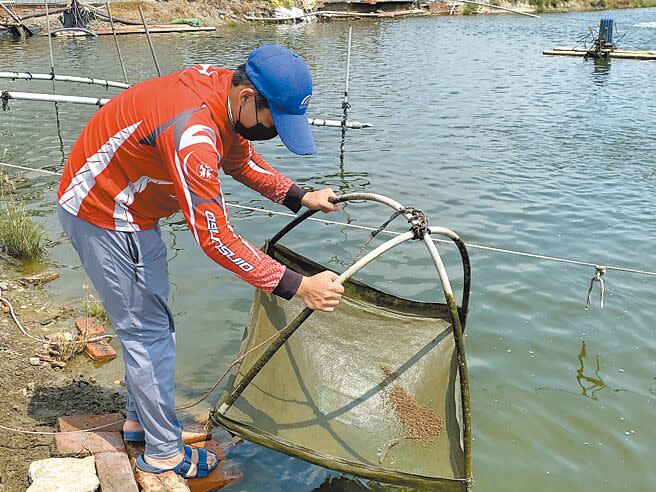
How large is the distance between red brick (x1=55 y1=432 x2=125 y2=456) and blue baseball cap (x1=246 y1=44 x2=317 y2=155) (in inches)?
77.4

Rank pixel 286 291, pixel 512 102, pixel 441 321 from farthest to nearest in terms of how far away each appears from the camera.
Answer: pixel 512 102 → pixel 441 321 → pixel 286 291

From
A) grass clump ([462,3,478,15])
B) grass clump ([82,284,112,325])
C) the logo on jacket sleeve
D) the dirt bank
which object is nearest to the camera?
the logo on jacket sleeve

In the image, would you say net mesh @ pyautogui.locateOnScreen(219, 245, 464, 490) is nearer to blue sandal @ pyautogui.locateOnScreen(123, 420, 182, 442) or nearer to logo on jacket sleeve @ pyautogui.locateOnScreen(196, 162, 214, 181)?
blue sandal @ pyautogui.locateOnScreen(123, 420, 182, 442)

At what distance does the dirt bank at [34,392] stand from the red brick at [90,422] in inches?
4.9

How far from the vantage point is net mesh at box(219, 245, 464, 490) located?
3480 mm

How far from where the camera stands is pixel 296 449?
3.17m

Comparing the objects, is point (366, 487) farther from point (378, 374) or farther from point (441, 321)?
point (441, 321)

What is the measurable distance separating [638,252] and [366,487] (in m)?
5.00

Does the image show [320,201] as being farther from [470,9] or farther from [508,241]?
[470,9]

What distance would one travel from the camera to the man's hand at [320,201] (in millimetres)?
3650

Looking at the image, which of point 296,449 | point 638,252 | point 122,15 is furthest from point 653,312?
point 122,15

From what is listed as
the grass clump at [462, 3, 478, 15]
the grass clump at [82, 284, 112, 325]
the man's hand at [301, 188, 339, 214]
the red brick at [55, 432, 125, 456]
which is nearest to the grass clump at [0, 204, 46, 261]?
the grass clump at [82, 284, 112, 325]

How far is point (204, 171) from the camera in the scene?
2.62 meters

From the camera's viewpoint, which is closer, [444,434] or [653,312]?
[444,434]
